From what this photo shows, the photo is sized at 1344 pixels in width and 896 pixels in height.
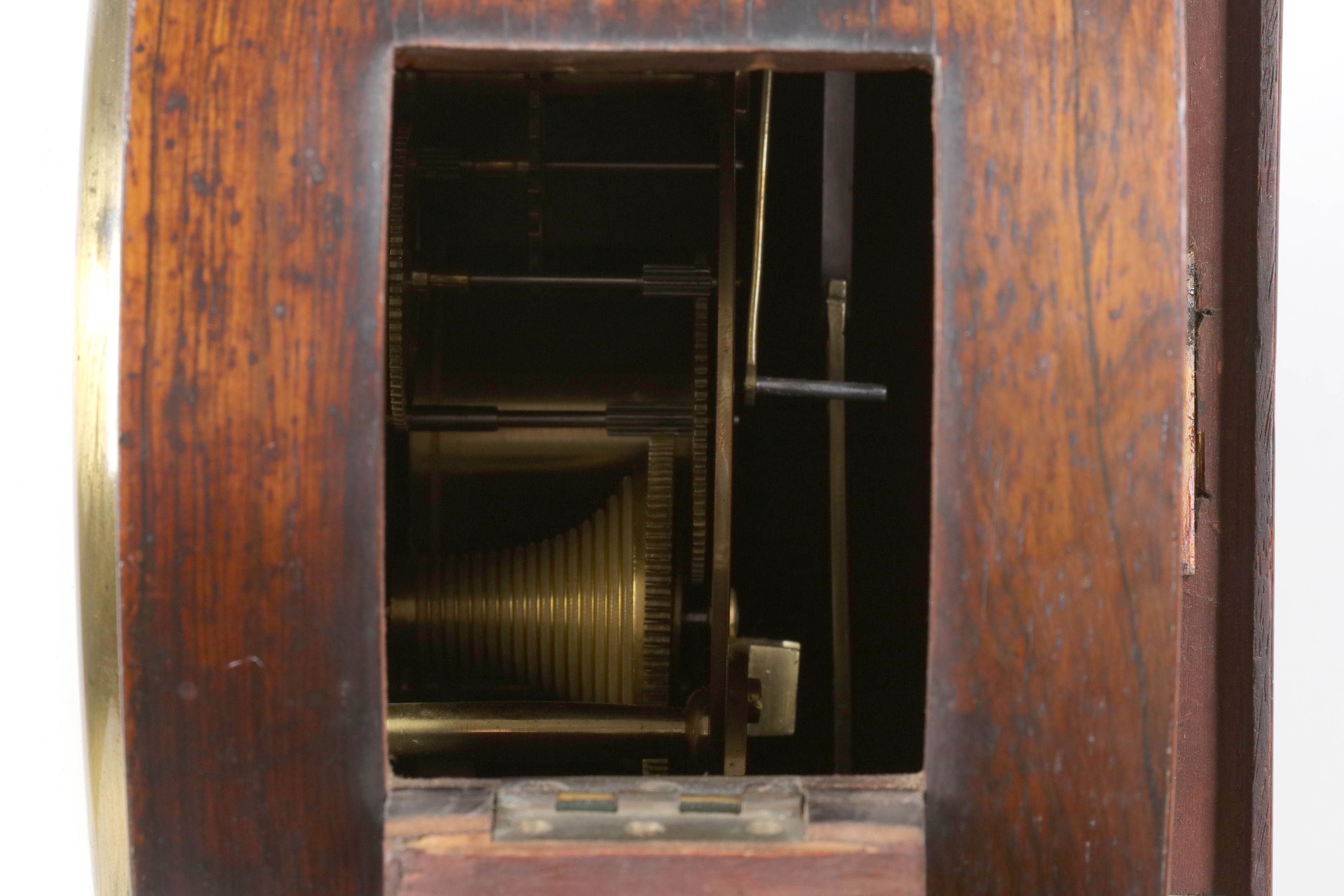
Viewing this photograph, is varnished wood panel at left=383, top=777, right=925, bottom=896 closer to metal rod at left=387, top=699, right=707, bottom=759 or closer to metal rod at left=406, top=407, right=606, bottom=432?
metal rod at left=387, top=699, right=707, bottom=759

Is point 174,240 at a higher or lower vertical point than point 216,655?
higher

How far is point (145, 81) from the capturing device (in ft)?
2.59

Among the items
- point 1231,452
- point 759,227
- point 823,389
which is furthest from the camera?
point 1231,452

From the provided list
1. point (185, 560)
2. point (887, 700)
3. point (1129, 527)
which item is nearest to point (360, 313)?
point (185, 560)

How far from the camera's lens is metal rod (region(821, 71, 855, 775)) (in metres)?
1.30

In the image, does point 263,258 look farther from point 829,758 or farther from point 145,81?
point 829,758

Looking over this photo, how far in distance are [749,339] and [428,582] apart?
0.38 meters

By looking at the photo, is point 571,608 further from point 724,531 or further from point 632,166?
point 632,166

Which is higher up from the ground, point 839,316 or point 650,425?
point 839,316

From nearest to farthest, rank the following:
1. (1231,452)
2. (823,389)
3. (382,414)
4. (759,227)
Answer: (382,414) < (823,389) < (759,227) < (1231,452)

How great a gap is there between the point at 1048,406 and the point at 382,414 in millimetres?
380

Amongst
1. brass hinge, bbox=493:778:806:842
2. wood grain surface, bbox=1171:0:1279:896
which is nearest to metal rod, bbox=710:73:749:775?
brass hinge, bbox=493:778:806:842

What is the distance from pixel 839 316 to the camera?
1289 mm

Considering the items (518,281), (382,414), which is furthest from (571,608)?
(382,414)
